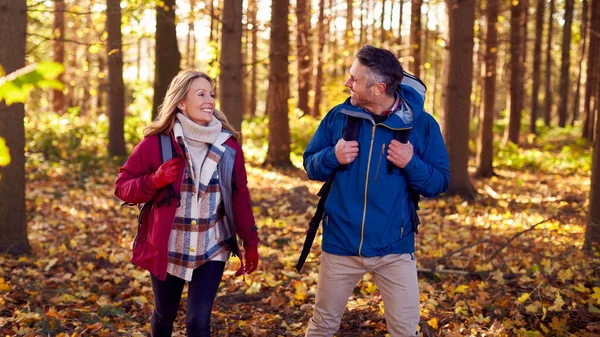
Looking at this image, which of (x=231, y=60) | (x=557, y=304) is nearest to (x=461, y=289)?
(x=557, y=304)

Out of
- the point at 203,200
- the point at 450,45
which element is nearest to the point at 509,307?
the point at 203,200

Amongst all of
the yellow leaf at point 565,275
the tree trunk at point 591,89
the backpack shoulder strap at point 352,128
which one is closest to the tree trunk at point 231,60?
the yellow leaf at point 565,275

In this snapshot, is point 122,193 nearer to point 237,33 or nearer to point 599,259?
point 599,259

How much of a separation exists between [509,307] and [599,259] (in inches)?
66.9

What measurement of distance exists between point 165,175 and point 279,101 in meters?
11.9

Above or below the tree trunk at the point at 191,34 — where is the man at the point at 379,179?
below

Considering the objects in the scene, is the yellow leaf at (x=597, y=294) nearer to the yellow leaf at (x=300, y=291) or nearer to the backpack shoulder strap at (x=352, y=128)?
the yellow leaf at (x=300, y=291)

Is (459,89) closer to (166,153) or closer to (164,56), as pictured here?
(164,56)

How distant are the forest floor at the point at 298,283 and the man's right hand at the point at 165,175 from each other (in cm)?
175

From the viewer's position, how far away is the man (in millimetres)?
3736

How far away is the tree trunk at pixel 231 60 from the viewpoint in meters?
9.22

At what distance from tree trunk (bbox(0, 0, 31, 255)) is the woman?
3.31 m

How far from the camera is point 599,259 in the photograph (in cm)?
674

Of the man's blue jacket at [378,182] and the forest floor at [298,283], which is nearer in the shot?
the man's blue jacket at [378,182]
